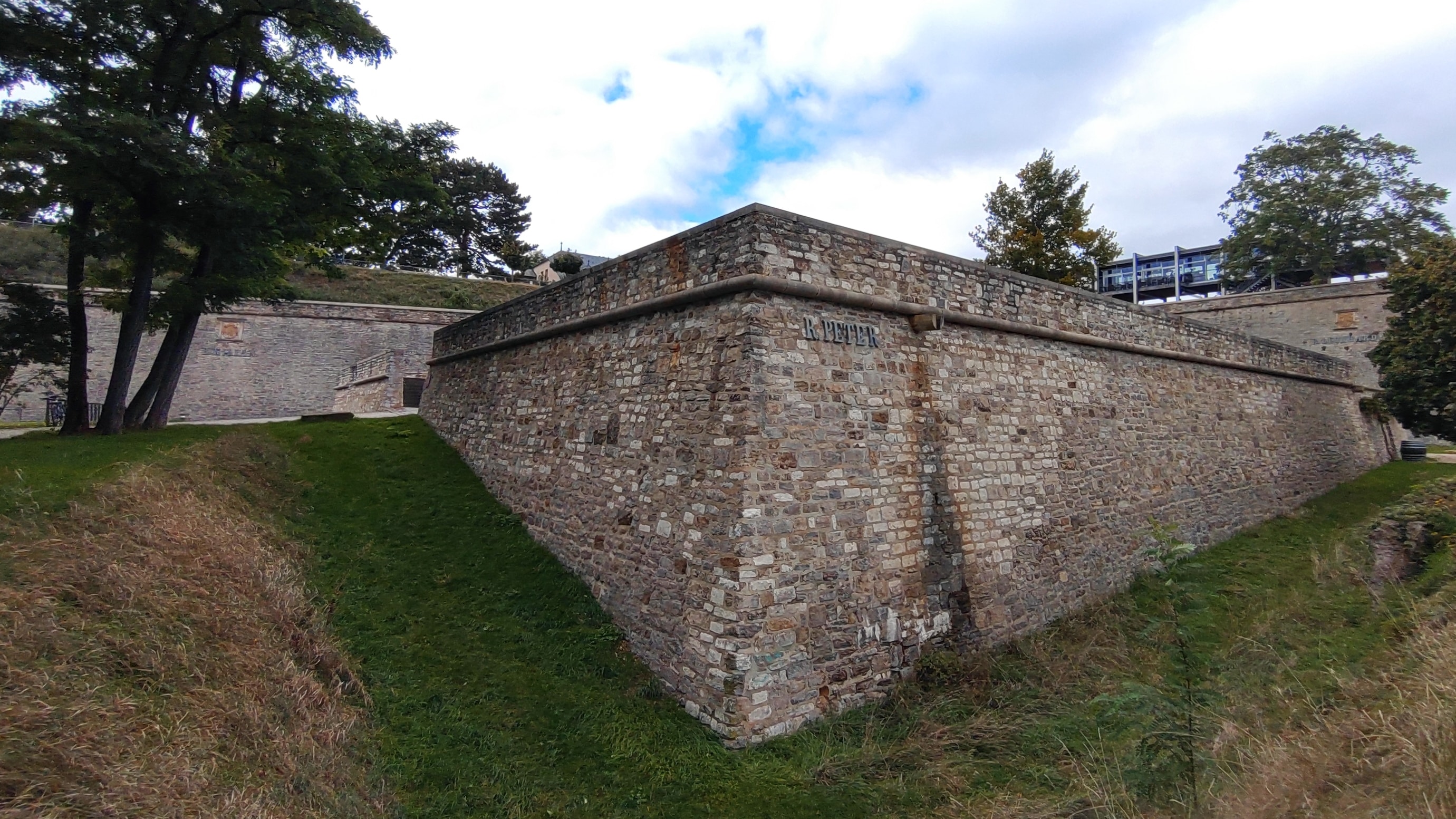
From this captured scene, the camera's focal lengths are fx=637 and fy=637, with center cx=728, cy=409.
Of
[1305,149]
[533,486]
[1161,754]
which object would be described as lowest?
[1161,754]

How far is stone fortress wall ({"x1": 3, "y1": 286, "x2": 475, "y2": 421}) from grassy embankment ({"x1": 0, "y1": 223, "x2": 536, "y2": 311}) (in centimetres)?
162

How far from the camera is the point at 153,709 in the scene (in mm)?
Result: 4020

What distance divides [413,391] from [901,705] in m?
17.5

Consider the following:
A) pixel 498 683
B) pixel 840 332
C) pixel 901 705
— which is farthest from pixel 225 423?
pixel 901 705

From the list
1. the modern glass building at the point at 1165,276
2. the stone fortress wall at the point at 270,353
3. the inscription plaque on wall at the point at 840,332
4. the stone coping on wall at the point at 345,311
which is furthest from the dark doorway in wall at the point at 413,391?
the modern glass building at the point at 1165,276

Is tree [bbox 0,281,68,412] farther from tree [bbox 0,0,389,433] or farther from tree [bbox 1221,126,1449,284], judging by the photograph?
tree [bbox 1221,126,1449,284]

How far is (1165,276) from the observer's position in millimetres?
34875

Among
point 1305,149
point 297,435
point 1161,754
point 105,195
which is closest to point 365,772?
point 1161,754

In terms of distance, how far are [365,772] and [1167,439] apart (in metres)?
13.1

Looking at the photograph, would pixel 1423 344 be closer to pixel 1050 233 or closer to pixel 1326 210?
pixel 1050 233

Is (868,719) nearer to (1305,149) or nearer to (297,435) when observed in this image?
(297,435)

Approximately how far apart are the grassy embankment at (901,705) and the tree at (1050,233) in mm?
14550

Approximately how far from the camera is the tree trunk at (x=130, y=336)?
439 inches

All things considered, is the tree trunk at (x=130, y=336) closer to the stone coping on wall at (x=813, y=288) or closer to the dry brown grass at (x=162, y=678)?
the stone coping on wall at (x=813, y=288)
